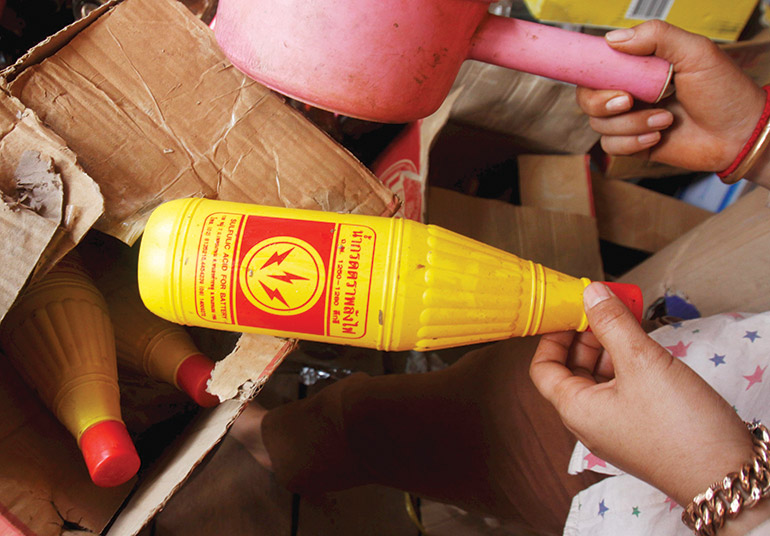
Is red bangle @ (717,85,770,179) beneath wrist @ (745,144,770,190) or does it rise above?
above

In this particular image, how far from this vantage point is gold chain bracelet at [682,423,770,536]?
1.42ft

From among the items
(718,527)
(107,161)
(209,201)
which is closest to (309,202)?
(209,201)

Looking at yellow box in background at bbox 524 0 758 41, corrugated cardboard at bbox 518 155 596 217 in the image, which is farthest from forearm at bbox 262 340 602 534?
yellow box in background at bbox 524 0 758 41

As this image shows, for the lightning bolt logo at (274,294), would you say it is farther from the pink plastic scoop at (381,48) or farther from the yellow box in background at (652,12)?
the yellow box in background at (652,12)

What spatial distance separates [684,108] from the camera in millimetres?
731

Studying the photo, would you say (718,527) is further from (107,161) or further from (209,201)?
(107,161)

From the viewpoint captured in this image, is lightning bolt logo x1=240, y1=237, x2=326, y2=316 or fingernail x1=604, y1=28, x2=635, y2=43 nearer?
lightning bolt logo x1=240, y1=237, x2=326, y2=316

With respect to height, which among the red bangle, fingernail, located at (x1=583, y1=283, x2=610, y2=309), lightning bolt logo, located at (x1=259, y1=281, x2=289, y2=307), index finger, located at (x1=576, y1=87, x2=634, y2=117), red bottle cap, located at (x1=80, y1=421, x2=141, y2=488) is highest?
index finger, located at (x1=576, y1=87, x2=634, y2=117)

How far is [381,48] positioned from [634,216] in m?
0.92

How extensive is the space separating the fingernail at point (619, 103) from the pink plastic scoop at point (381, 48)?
4 centimetres

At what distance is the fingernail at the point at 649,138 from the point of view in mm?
731

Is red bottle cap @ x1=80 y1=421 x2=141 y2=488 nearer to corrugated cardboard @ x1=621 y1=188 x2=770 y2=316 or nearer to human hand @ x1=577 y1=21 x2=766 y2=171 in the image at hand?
human hand @ x1=577 y1=21 x2=766 y2=171

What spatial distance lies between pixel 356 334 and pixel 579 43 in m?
0.42

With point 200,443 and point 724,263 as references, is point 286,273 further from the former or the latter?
point 724,263
